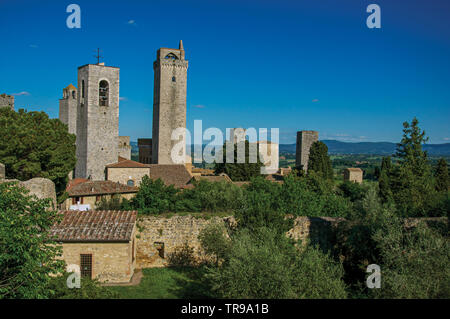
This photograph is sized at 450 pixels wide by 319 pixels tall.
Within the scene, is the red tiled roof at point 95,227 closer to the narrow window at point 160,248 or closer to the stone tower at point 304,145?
the narrow window at point 160,248

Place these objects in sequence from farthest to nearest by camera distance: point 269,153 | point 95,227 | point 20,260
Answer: point 269,153 < point 95,227 < point 20,260

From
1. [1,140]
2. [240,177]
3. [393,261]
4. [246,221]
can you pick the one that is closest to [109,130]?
[1,140]

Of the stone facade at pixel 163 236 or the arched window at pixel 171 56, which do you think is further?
the arched window at pixel 171 56

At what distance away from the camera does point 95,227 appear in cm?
1368

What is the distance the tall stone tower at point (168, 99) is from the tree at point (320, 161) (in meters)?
16.8

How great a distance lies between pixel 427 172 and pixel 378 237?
21776 millimetres

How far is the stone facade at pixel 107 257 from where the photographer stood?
13.1m

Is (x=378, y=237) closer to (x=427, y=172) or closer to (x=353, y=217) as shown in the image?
(x=353, y=217)

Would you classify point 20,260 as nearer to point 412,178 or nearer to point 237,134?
point 412,178

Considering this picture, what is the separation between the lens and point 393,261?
970cm

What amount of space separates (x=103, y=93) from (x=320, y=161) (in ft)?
80.4

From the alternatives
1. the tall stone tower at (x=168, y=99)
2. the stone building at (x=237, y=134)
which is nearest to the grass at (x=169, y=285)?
the tall stone tower at (x=168, y=99)

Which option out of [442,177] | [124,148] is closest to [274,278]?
[442,177]
